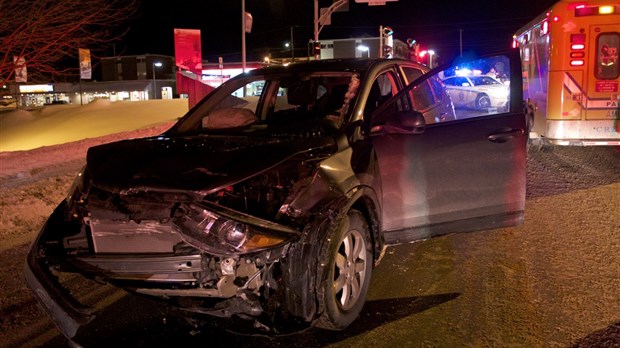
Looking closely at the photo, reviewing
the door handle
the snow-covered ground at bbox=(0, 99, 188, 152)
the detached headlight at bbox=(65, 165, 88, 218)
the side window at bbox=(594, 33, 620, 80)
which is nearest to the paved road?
the detached headlight at bbox=(65, 165, 88, 218)

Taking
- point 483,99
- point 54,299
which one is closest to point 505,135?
point 54,299

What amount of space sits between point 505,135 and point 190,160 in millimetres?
2704

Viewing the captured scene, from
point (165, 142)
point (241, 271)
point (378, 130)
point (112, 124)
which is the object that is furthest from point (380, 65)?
point (112, 124)

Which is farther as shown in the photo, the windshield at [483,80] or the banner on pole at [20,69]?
the windshield at [483,80]

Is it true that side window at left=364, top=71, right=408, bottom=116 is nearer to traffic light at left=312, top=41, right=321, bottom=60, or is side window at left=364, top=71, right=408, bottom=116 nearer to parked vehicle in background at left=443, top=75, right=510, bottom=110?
parked vehicle in background at left=443, top=75, right=510, bottom=110

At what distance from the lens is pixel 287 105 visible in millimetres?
5496

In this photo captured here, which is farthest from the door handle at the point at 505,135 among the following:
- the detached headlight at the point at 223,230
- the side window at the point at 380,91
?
the detached headlight at the point at 223,230

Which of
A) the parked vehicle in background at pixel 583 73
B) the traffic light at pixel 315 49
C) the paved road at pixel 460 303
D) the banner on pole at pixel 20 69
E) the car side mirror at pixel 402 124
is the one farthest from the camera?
the traffic light at pixel 315 49

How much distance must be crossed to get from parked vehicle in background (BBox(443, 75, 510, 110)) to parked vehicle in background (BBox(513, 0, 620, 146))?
6.51 m

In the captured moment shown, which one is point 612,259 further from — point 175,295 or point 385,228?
point 175,295

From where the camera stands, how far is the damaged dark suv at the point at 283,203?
10.5 ft

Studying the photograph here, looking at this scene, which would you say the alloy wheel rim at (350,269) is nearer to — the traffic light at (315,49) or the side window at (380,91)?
the side window at (380,91)

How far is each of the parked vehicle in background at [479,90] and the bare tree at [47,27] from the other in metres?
9.96

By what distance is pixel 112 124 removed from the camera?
953 inches
